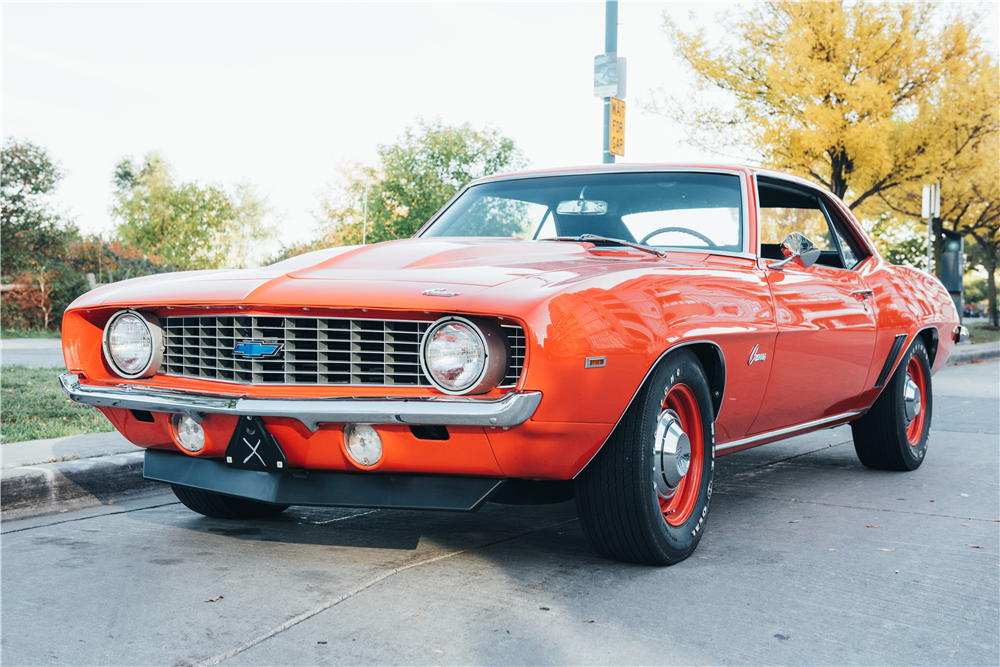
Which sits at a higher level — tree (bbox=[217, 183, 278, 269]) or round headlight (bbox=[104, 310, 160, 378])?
tree (bbox=[217, 183, 278, 269])

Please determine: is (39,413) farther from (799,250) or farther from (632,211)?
(799,250)

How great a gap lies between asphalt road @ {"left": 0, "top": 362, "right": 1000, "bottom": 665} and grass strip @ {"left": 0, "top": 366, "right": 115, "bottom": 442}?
4.77ft

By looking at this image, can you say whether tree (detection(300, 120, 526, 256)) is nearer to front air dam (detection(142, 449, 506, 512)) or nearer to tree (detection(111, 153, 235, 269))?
front air dam (detection(142, 449, 506, 512))

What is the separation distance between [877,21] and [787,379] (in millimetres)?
15059

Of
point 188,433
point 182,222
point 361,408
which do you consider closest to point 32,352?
point 188,433

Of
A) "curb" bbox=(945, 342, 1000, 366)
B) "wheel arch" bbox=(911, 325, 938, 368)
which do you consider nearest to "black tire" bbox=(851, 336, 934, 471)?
"wheel arch" bbox=(911, 325, 938, 368)

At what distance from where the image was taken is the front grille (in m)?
2.93

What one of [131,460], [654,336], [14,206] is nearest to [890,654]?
[654,336]

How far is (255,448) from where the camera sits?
3.06 m

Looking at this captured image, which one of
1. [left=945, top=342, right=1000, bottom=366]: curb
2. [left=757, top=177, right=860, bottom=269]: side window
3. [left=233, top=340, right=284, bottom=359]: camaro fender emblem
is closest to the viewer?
[left=233, top=340, right=284, bottom=359]: camaro fender emblem

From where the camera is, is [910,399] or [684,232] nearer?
[684,232]

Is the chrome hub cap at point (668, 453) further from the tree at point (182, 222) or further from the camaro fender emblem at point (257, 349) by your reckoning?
the tree at point (182, 222)

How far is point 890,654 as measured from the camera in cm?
253

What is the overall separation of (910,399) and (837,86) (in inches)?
501
